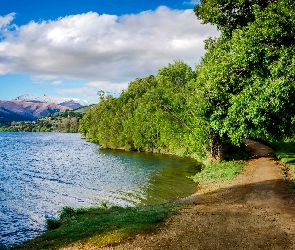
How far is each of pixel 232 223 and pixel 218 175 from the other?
18995 millimetres

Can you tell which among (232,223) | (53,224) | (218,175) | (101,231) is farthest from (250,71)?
(53,224)

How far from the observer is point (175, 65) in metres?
65.1

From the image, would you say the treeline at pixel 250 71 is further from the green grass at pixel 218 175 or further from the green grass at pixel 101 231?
the green grass at pixel 101 231

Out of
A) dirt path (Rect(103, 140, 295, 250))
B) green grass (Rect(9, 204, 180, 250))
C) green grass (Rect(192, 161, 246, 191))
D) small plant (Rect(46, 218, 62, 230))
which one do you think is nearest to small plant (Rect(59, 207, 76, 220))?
small plant (Rect(46, 218, 62, 230))

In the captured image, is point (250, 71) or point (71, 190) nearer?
point (250, 71)

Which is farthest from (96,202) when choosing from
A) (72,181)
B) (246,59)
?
(246,59)

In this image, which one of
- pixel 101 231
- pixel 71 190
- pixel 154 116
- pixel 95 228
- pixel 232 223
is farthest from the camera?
pixel 154 116

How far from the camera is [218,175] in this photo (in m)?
35.8

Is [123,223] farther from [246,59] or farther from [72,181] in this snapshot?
[72,181]

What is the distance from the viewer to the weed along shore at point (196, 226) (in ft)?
47.6

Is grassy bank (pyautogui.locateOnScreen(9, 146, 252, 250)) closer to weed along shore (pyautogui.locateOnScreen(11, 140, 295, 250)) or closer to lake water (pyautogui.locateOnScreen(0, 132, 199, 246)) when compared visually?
weed along shore (pyautogui.locateOnScreen(11, 140, 295, 250))

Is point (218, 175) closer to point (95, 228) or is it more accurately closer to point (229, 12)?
point (229, 12)

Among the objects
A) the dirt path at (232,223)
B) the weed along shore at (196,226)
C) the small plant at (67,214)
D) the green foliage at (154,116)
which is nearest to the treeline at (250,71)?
the dirt path at (232,223)

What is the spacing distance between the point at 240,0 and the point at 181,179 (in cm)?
2460
